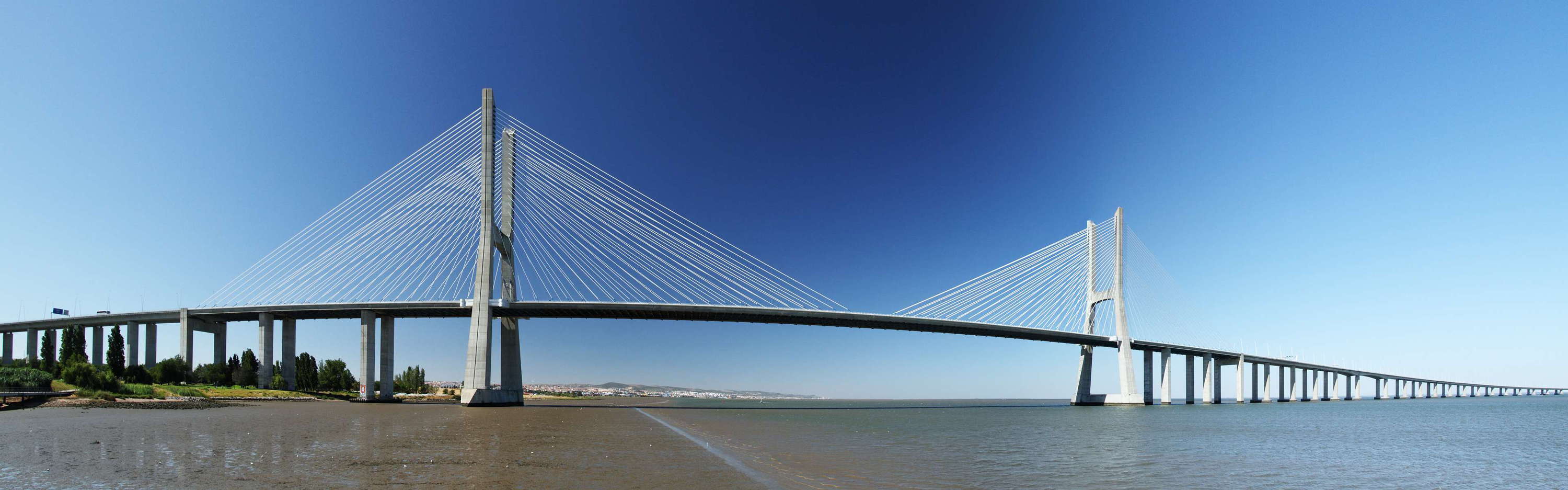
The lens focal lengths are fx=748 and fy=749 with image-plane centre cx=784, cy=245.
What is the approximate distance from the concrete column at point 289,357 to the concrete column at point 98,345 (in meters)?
28.5

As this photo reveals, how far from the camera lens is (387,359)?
64875mm

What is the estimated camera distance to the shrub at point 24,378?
49.2m

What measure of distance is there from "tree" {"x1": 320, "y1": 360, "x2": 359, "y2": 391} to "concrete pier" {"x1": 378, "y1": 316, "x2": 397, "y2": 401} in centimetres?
2135

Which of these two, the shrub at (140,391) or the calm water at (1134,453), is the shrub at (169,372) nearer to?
the shrub at (140,391)

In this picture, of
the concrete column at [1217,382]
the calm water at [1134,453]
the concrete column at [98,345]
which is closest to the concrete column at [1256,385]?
the concrete column at [1217,382]

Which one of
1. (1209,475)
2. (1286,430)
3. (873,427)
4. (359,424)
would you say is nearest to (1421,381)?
(1286,430)

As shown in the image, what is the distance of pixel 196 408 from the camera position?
4091 cm

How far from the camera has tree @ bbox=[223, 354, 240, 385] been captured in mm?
70500

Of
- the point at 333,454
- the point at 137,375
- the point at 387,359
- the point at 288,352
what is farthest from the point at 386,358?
the point at 333,454

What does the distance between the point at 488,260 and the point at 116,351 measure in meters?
47.3

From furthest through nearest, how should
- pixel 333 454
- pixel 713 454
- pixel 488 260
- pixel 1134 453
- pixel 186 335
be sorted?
pixel 186 335
pixel 488 260
pixel 1134 453
pixel 713 454
pixel 333 454

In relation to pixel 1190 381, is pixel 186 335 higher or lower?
higher

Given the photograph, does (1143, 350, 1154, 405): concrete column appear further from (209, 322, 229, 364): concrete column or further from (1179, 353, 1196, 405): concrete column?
(209, 322, 229, 364): concrete column

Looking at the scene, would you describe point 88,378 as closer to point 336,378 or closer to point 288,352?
point 288,352
